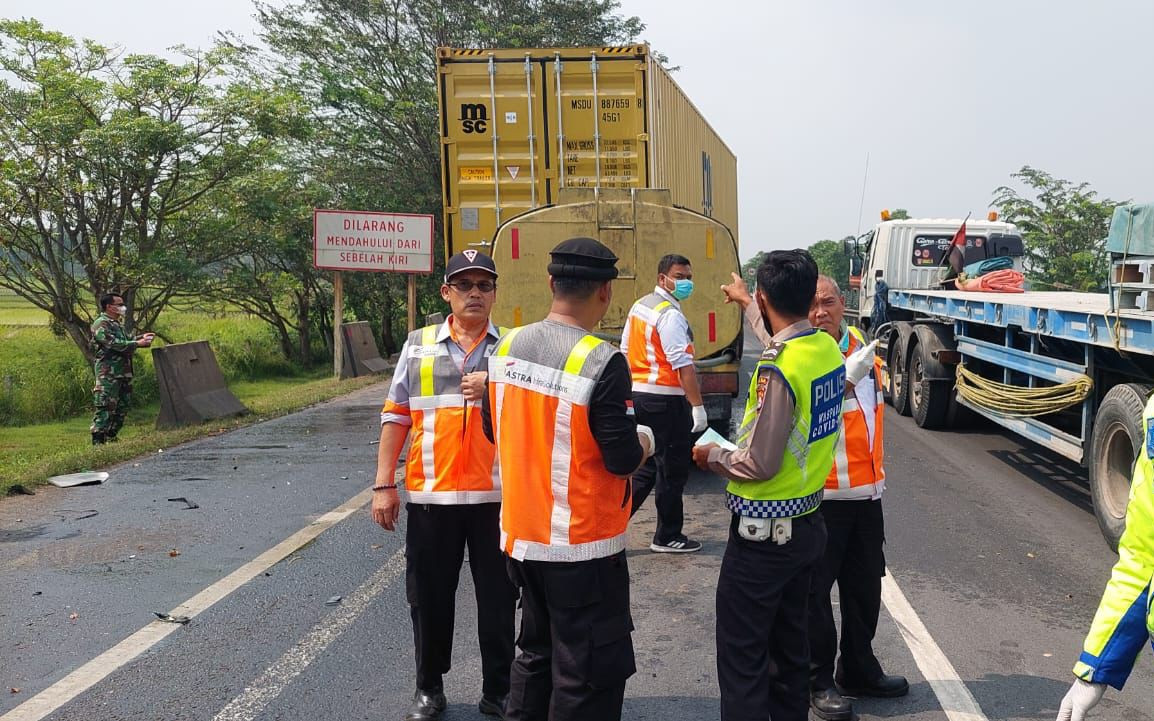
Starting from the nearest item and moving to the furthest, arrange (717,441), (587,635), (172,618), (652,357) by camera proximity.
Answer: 1. (587,635)
2. (717,441)
3. (172,618)
4. (652,357)

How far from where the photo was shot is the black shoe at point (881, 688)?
13.1 feet

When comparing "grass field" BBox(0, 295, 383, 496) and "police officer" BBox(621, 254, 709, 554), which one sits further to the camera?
"grass field" BBox(0, 295, 383, 496)

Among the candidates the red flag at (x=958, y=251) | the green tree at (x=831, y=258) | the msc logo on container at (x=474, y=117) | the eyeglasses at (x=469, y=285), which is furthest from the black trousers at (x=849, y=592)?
the green tree at (x=831, y=258)

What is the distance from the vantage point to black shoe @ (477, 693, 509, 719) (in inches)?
150

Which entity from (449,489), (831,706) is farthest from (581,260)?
(831,706)

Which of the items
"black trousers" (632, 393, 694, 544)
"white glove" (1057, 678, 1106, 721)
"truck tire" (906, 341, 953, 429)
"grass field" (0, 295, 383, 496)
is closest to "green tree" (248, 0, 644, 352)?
"grass field" (0, 295, 383, 496)

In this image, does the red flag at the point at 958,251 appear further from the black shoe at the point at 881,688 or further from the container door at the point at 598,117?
the black shoe at the point at 881,688

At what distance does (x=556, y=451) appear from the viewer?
2.89m

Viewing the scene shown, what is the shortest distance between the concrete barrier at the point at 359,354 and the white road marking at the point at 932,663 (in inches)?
595

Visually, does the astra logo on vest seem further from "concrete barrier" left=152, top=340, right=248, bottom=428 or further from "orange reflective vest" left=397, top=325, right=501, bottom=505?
"concrete barrier" left=152, top=340, right=248, bottom=428

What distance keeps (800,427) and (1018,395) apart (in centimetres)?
582

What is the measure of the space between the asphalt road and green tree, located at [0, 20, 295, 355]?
957 cm

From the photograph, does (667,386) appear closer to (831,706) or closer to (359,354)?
(831,706)

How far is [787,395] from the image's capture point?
3.06 metres
